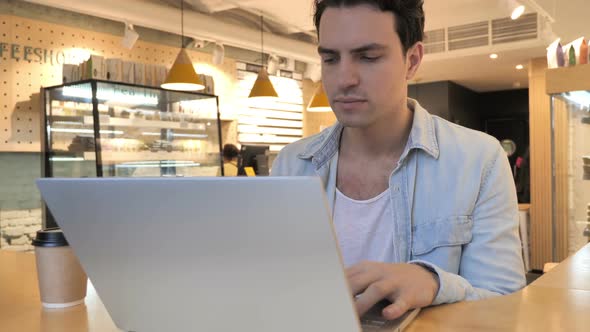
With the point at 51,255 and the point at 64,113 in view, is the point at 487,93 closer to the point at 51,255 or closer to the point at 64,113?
the point at 64,113

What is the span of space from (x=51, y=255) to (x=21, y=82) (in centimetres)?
398

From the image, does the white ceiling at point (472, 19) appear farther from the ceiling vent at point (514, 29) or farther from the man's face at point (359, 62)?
the man's face at point (359, 62)

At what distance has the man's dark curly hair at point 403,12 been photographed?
4.22 ft

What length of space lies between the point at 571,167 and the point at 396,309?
3496mm

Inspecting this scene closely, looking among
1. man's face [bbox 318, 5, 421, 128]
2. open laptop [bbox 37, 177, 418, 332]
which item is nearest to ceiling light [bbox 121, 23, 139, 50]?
man's face [bbox 318, 5, 421, 128]

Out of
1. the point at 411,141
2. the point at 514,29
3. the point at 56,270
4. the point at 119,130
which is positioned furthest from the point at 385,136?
the point at 514,29

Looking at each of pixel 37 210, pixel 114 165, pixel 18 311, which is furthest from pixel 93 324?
pixel 37 210

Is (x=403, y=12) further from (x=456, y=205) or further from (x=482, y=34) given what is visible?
(x=482, y=34)

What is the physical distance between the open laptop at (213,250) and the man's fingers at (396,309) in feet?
0.05

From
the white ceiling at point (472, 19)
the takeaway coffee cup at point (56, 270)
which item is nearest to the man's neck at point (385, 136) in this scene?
the takeaway coffee cup at point (56, 270)

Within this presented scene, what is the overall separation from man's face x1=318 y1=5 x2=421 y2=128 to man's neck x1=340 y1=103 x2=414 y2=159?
0.51ft

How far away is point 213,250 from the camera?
2.30ft

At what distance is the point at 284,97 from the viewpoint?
7.64 m

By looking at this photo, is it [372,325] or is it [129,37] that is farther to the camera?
[129,37]
